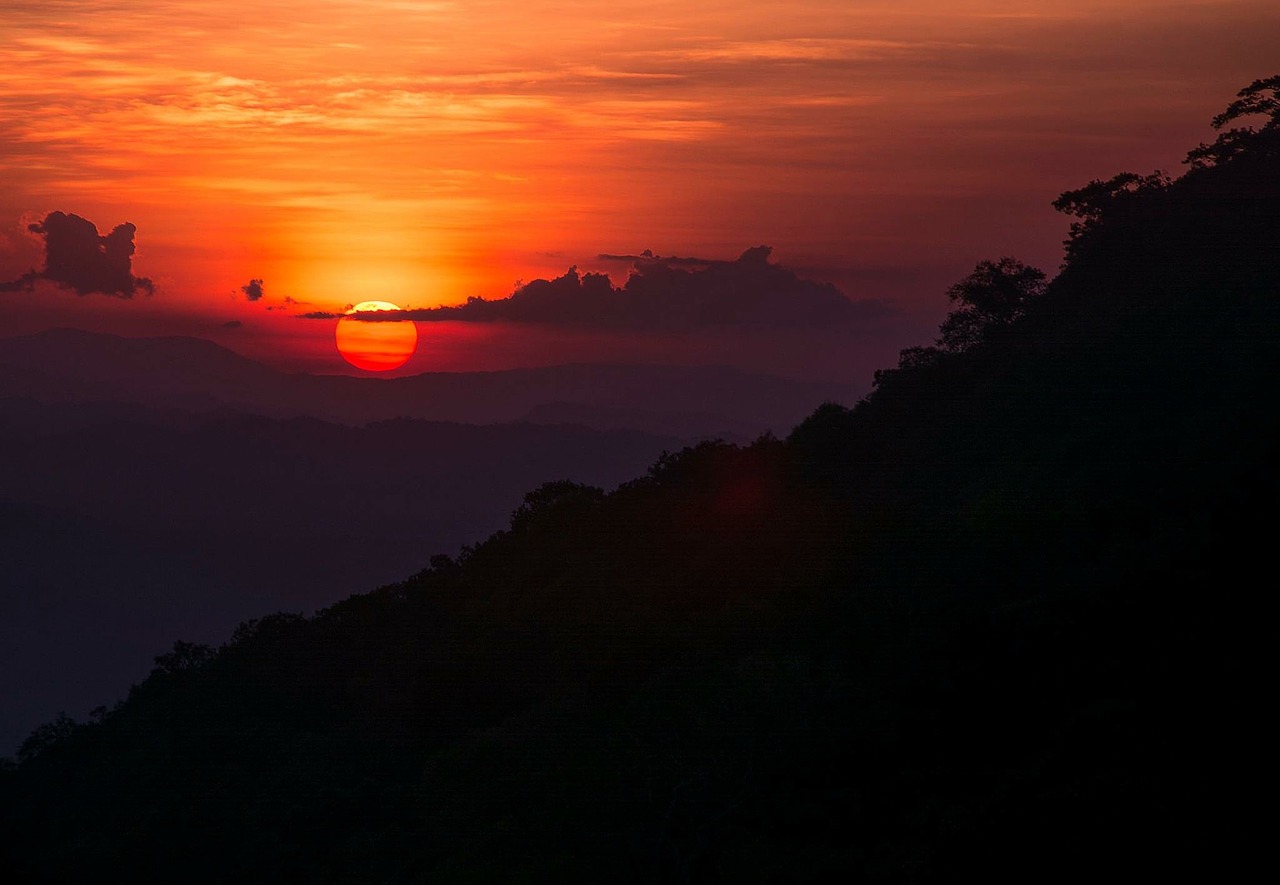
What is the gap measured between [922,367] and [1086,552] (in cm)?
3323

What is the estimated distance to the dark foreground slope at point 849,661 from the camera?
2231 cm

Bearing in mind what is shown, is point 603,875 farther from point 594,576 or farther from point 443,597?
point 443,597

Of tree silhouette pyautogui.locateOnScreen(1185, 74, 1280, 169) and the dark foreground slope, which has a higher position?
tree silhouette pyautogui.locateOnScreen(1185, 74, 1280, 169)

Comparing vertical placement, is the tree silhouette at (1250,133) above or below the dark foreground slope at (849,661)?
above

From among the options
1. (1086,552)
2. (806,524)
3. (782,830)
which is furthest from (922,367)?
(782,830)

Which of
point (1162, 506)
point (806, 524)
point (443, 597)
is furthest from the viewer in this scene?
point (443, 597)

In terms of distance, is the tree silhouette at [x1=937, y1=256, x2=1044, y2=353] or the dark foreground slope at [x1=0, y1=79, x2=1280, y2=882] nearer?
the dark foreground slope at [x1=0, y1=79, x2=1280, y2=882]

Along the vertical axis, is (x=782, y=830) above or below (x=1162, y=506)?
below

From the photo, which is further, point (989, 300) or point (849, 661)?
point (989, 300)

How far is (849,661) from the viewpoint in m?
31.2

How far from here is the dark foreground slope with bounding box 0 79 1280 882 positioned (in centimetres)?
2231

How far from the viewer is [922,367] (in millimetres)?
65562

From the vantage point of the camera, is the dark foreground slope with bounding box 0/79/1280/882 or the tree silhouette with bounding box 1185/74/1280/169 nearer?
the dark foreground slope with bounding box 0/79/1280/882

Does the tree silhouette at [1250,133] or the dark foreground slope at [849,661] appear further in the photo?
the tree silhouette at [1250,133]
